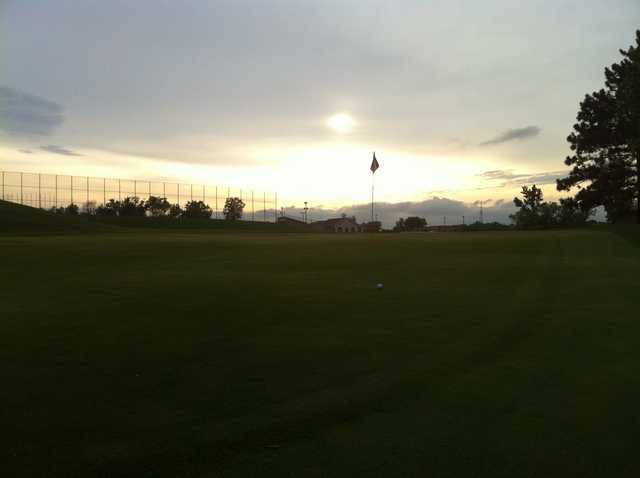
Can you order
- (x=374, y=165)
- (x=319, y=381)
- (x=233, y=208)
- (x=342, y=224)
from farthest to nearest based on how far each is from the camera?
1. (x=342, y=224)
2. (x=233, y=208)
3. (x=374, y=165)
4. (x=319, y=381)

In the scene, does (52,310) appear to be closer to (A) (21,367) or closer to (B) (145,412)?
(A) (21,367)

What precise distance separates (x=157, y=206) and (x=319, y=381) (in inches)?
4954

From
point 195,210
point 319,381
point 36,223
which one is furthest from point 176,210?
point 319,381

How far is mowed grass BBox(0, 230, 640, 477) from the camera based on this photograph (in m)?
4.09

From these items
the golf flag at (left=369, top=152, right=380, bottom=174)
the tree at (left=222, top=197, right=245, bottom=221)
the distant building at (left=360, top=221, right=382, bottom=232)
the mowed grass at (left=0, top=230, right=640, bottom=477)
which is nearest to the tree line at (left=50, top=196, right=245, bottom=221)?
the tree at (left=222, top=197, right=245, bottom=221)

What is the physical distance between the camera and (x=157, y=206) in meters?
124

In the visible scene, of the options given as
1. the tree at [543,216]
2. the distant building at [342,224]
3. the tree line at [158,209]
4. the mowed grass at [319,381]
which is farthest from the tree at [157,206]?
the mowed grass at [319,381]

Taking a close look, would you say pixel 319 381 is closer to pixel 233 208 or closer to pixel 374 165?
pixel 374 165

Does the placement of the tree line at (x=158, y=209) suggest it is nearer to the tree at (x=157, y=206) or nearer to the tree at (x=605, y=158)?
the tree at (x=157, y=206)

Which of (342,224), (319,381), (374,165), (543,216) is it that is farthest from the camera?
(342,224)

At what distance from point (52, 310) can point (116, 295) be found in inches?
73.7

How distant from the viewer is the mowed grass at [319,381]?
4086mm

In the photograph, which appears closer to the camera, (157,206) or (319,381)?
(319,381)

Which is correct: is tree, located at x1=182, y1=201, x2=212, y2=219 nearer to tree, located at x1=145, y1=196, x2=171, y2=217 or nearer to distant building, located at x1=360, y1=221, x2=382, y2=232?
tree, located at x1=145, y1=196, x2=171, y2=217
